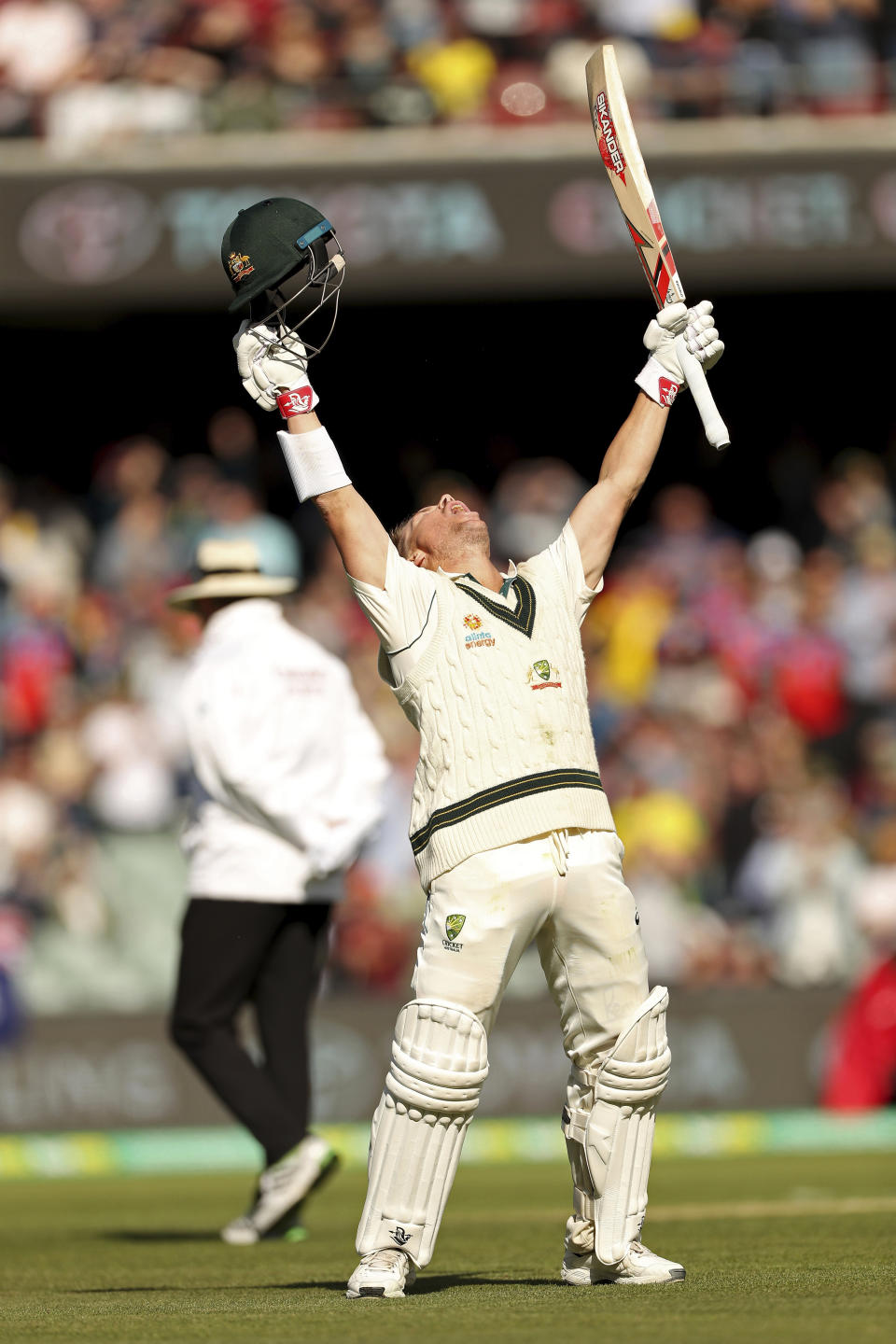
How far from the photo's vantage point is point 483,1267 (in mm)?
5730

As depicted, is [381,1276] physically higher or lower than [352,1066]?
lower

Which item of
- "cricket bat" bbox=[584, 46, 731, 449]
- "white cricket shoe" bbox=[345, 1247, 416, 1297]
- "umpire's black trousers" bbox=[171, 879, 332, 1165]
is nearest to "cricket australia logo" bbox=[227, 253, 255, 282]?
"cricket bat" bbox=[584, 46, 731, 449]

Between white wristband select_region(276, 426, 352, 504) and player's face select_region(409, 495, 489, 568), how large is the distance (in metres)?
0.35

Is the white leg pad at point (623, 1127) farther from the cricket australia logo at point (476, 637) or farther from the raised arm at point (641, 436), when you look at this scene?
the raised arm at point (641, 436)

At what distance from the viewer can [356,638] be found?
1388cm

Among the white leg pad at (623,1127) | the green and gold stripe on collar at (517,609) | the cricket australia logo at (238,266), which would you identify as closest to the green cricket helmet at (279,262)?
the cricket australia logo at (238,266)

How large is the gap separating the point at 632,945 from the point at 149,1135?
6.94 metres

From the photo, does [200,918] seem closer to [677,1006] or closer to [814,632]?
[677,1006]

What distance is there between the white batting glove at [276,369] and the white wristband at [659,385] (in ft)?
2.68

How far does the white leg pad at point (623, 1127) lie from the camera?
4.89 metres

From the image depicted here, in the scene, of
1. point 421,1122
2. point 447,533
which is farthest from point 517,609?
point 421,1122

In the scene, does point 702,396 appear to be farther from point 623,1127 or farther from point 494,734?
point 623,1127

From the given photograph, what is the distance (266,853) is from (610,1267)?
2.52 meters

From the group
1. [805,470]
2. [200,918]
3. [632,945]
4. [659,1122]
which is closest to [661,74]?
[805,470]
